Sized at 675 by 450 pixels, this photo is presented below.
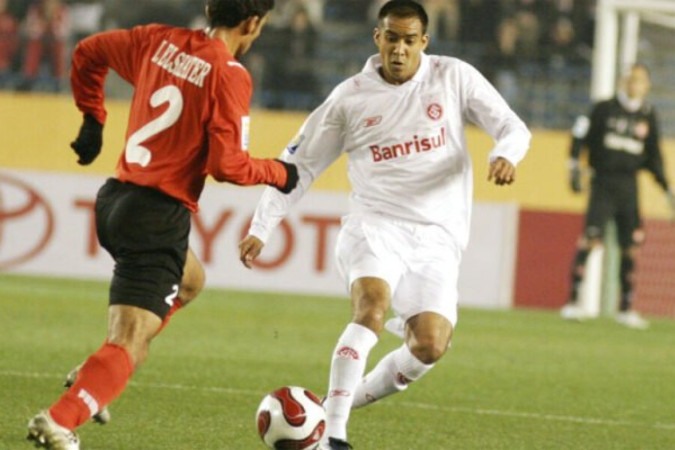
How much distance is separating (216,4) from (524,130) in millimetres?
1564

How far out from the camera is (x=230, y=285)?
16.0 metres

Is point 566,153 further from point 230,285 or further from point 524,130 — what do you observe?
point 524,130

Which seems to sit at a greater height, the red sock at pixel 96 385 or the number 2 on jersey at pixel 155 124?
the number 2 on jersey at pixel 155 124

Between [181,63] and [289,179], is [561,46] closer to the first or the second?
[289,179]

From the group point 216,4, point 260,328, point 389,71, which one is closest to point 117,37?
point 216,4

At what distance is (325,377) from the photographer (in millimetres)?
9398

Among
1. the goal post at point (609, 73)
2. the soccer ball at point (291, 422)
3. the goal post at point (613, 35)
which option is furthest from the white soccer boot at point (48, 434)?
the goal post at point (613, 35)

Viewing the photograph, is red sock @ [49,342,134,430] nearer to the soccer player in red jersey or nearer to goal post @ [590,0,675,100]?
the soccer player in red jersey

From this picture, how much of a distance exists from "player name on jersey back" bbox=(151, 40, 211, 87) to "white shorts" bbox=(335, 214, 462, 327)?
4.34ft

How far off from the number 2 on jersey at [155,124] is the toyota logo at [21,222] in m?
10.4

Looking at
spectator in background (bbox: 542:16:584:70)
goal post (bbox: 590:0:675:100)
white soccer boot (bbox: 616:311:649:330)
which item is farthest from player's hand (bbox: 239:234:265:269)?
spectator in background (bbox: 542:16:584:70)

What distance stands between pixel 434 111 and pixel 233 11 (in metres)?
1.38

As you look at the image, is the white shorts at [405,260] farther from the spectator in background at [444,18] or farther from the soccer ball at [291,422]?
the spectator in background at [444,18]

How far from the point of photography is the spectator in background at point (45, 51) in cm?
1747
